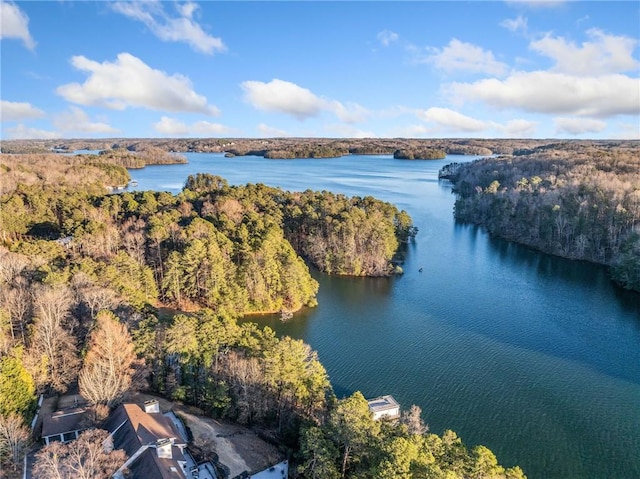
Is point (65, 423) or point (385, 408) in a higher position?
point (65, 423)

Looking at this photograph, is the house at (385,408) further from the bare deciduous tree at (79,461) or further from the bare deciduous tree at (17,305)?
the bare deciduous tree at (17,305)

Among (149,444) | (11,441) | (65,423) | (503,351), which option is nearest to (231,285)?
(65,423)

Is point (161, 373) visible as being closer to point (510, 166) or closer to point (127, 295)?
point (127, 295)

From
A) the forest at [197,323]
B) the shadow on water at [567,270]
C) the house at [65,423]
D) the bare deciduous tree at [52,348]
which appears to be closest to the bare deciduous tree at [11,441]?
the forest at [197,323]

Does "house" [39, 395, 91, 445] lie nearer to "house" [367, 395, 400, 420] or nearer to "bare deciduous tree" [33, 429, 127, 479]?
"bare deciduous tree" [33, 429, 127, 479]

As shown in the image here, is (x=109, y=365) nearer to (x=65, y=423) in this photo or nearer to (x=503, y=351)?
(x=65, y=423)

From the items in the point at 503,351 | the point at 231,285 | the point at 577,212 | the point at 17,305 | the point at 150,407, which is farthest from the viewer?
the point at 577,212
